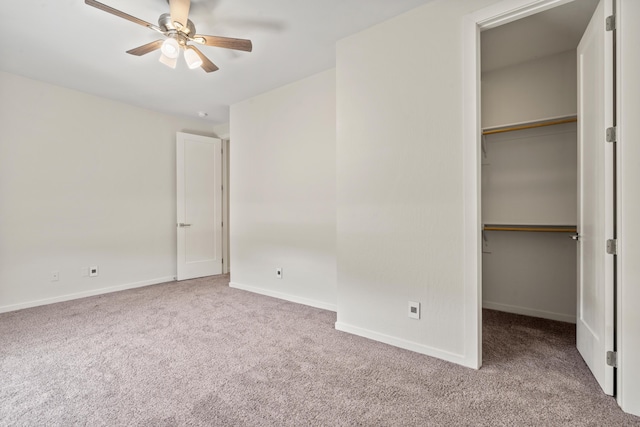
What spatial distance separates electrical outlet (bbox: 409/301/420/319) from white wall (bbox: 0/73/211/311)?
3934 mm

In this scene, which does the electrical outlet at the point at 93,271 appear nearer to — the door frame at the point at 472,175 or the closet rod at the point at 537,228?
the door frame at the point at 472,175

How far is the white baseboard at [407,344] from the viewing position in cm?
214

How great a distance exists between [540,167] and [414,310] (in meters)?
2.04

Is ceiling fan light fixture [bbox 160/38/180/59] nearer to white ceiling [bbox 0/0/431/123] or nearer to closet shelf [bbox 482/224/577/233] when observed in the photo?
white ceiling [bbox 0/0/431/123]

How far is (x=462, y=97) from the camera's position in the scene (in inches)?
83.8

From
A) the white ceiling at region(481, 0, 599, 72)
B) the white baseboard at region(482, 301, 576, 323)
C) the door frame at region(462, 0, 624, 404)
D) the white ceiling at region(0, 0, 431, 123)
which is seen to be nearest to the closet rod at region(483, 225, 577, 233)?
the white baseboard at region(482, 301, 576, 323)

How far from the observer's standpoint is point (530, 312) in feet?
10.3

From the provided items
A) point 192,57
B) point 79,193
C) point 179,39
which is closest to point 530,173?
point 192,57

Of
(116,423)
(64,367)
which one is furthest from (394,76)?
(64,367)

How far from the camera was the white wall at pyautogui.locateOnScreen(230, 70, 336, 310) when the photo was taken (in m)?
3.41

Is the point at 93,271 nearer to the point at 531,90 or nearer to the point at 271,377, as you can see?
the point at 271,377

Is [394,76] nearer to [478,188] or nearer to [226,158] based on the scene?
[478,188]

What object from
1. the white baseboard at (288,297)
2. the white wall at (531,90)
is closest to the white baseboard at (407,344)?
the white baseboard at (288,297)

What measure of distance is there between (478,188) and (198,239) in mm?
4280
